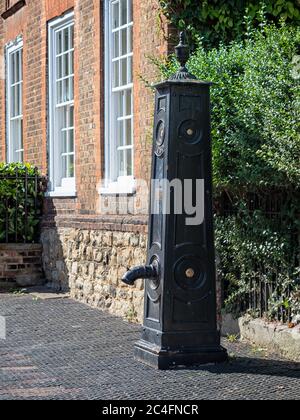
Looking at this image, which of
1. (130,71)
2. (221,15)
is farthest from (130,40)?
(221,15)

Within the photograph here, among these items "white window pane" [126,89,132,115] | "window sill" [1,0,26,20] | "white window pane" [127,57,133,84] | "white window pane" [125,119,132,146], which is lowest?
"white window pane" [125,119,132,146]

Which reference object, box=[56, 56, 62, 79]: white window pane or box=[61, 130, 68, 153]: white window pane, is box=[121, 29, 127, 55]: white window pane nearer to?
box=[56, 56, 62, 79]: white window pane

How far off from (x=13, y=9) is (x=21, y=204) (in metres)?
3.98

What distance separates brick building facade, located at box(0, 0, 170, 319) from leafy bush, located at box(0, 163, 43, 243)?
242 mm

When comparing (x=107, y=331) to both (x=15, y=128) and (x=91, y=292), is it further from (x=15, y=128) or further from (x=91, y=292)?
(x=15, y=128)

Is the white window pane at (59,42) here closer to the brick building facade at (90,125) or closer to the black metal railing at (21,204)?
the brick building facade at (90,125)

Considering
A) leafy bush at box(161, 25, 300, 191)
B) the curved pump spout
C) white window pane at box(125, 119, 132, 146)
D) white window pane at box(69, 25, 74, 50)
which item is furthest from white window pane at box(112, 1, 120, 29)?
the curved pump spout

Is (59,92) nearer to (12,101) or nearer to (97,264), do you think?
(12,101)

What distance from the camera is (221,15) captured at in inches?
384

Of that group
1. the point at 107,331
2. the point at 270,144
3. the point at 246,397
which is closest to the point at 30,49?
the point at 107,331

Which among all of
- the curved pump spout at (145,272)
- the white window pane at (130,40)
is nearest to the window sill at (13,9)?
the white window pane at (130,40)

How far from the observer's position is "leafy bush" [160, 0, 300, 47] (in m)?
9.51

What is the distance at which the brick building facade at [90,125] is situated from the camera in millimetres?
10508

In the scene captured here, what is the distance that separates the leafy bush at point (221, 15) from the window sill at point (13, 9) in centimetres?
586
